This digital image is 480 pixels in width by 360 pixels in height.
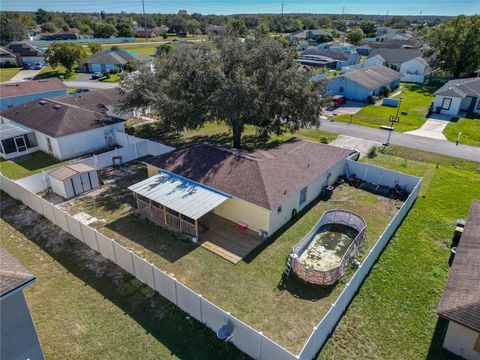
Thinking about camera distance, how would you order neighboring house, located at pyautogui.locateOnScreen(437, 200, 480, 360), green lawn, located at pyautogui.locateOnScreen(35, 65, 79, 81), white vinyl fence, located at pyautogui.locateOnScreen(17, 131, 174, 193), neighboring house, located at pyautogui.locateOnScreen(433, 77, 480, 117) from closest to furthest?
neighboring house, located at pyautogui.locateOnScreen(437, 200, 480, 360) → white vinyl fence, located at pyautogui.locateOnScreen(17, 131, 174, 193) → neighboring house, located at pyautogui.locateOnScreen(433, 77, 480, 117) → green lawn, located at pyautogui.locateOnScreen(35, 65, 79, 81)

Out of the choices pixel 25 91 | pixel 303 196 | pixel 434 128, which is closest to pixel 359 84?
pixel 434 128

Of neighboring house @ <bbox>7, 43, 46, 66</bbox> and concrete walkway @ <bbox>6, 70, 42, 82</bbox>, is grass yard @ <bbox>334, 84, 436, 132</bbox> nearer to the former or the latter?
concrete walkway @ <bbox>6, 70, 42, 82</bbox>

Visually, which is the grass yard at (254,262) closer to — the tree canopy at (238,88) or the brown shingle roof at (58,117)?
the tree canopy at (238,88)

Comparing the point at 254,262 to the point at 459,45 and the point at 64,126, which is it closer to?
the point at 64,126

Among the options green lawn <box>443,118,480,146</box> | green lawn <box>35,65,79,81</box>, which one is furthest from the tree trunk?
green lawn <box>35,65,79,81</box>

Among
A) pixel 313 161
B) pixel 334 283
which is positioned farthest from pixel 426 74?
pixel 334 283
